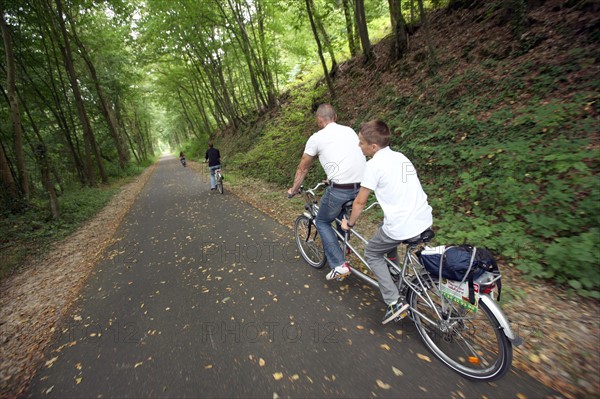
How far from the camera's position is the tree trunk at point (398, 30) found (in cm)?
824

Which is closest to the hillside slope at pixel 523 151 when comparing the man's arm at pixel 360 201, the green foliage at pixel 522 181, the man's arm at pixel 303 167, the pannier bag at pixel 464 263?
the green foliage at pixel 522 181

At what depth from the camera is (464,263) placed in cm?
208

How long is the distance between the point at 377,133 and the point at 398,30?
8438 millimetres

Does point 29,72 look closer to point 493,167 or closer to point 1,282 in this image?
point 1,282

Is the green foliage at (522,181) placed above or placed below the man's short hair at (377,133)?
below

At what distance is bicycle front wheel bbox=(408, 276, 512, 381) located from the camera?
2123mm

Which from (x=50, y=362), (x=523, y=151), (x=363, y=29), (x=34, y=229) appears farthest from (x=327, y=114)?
(x=34, y=229)

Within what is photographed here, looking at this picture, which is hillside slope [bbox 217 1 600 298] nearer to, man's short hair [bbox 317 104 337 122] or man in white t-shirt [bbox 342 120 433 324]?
man in white t-shirt [bbox 342 120 433 324]

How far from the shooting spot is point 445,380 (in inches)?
88.0

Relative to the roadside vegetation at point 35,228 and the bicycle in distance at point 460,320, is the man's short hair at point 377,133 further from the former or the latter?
the roadside vegetation at point 35,228

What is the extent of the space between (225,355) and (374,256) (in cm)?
192

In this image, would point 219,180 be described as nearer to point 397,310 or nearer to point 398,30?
point 398,30

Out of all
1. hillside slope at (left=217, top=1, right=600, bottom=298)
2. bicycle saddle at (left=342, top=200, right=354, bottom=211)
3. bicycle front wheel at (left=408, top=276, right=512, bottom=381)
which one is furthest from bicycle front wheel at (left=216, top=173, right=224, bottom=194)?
bicycle front wheel at (left=408, top=276, right=512, bottom=381)

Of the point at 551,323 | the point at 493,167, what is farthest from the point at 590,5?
the point at 551,323
